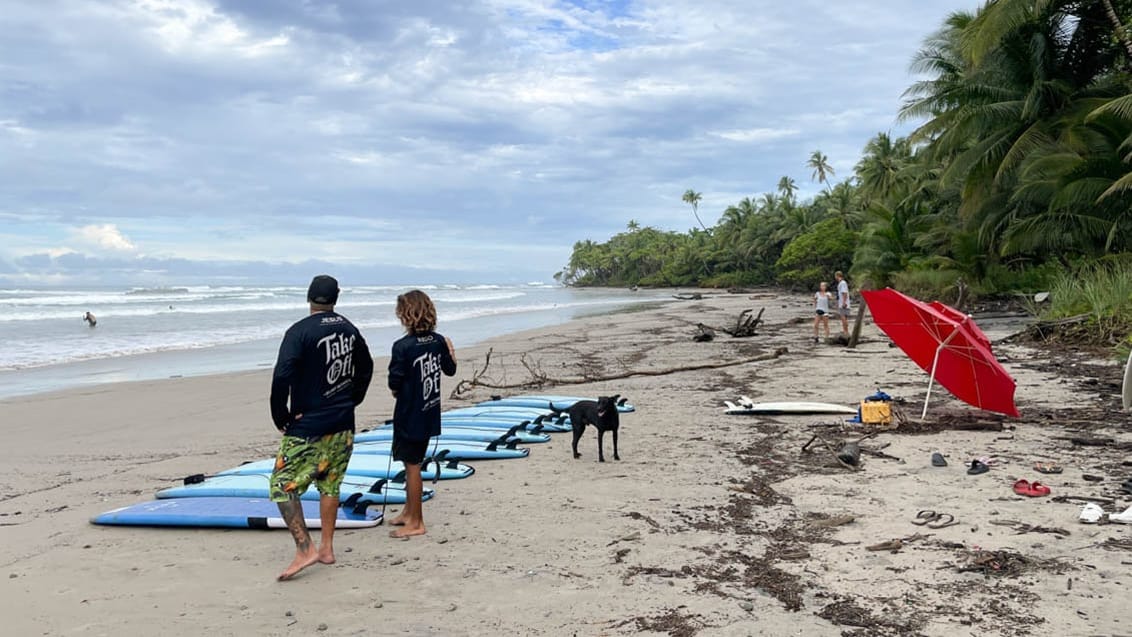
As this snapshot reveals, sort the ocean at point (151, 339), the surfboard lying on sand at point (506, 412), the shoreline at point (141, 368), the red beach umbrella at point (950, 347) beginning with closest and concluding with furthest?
1. the red beach umbrella at point (950, 347)
2. the surfboard lying on sand at point (506, 412)
3. the shoreline at point (141, 368)
4. the ocean at point (151, 339)

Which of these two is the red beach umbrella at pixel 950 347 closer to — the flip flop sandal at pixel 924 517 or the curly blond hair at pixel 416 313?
the flip flop sandal at pixel 924 517

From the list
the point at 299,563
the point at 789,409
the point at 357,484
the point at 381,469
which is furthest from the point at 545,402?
the point at 299,563

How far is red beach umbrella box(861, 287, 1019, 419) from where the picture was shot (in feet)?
25.2

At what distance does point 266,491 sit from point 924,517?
4.77 metres

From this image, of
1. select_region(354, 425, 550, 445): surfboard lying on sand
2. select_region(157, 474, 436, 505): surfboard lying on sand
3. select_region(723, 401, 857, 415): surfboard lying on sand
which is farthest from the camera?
select_region(723, 401, 857, 415): surfboard lying on sand

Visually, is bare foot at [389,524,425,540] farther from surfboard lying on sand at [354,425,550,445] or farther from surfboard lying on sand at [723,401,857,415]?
surfboard lying on sand at [723,401,857,415]

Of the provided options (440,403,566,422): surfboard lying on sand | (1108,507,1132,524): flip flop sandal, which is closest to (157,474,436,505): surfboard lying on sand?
(440,403,566,422): surfboard lying on sand

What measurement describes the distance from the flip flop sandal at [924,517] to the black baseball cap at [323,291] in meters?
4.04

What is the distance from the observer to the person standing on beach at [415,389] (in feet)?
16.1

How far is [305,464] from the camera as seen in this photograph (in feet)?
14.1

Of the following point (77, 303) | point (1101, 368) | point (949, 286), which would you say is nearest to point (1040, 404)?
point (1101, 368)

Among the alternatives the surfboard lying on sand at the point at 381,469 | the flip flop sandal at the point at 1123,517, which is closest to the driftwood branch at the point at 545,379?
the surfboard lying on sand at the point at 381,469

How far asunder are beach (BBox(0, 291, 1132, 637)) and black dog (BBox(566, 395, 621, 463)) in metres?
0.32

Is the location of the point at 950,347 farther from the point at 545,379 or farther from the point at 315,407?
the point at 545,379
